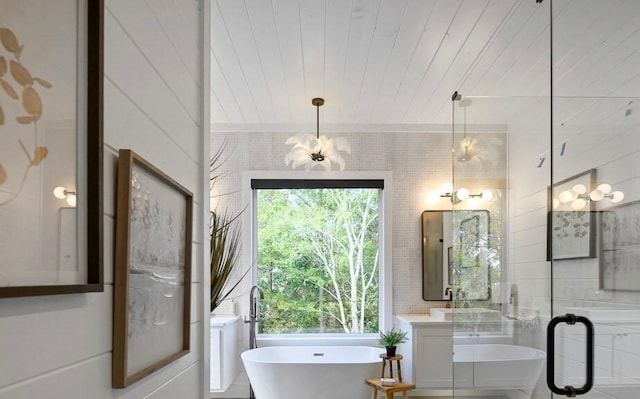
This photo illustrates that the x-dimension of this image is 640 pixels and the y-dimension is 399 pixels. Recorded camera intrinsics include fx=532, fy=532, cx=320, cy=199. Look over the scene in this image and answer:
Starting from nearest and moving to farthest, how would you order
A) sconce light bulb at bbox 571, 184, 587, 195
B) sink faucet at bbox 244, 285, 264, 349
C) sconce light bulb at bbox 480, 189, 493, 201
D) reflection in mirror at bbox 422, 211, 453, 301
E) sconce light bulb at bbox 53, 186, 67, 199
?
sconce light bulb at bbox 53, 186, 67, 199 < sconce light bulb at bbox 571, 184, 587, 195 < sconce light bulb at bbox 480, 189, 493, 201 < sink faucet at bbox 244, 285, 264, 349 < reflection in mirror at bbox 422, 211, 453, 301

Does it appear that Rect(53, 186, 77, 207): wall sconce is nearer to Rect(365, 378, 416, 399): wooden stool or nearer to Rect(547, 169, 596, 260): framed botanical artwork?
Rect(547, 169, 596, 260): framed botanical artwork

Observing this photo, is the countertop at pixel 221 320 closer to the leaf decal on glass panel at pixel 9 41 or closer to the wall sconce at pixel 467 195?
the wall sconce at pixel 467 195

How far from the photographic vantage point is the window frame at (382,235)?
15.9 ft

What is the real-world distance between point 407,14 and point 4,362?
2.41 meters

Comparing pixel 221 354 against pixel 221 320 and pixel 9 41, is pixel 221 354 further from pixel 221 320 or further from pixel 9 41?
pixel 9 41

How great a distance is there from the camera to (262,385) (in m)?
4.03

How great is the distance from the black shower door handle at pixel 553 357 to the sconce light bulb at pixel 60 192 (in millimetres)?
1768

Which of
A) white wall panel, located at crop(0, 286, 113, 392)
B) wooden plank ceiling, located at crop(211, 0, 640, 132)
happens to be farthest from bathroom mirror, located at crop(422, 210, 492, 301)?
white wall panel, located at crop(0, 286, 113, 392)

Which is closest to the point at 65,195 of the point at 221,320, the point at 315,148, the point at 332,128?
the point at 315,148

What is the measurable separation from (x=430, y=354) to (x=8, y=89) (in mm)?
4090

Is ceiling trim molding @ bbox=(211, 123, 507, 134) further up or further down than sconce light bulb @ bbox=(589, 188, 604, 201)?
further up

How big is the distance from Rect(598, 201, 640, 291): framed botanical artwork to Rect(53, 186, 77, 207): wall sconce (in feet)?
5.52

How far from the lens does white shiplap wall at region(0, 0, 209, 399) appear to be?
70 centimetres

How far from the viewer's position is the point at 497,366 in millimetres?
2742
